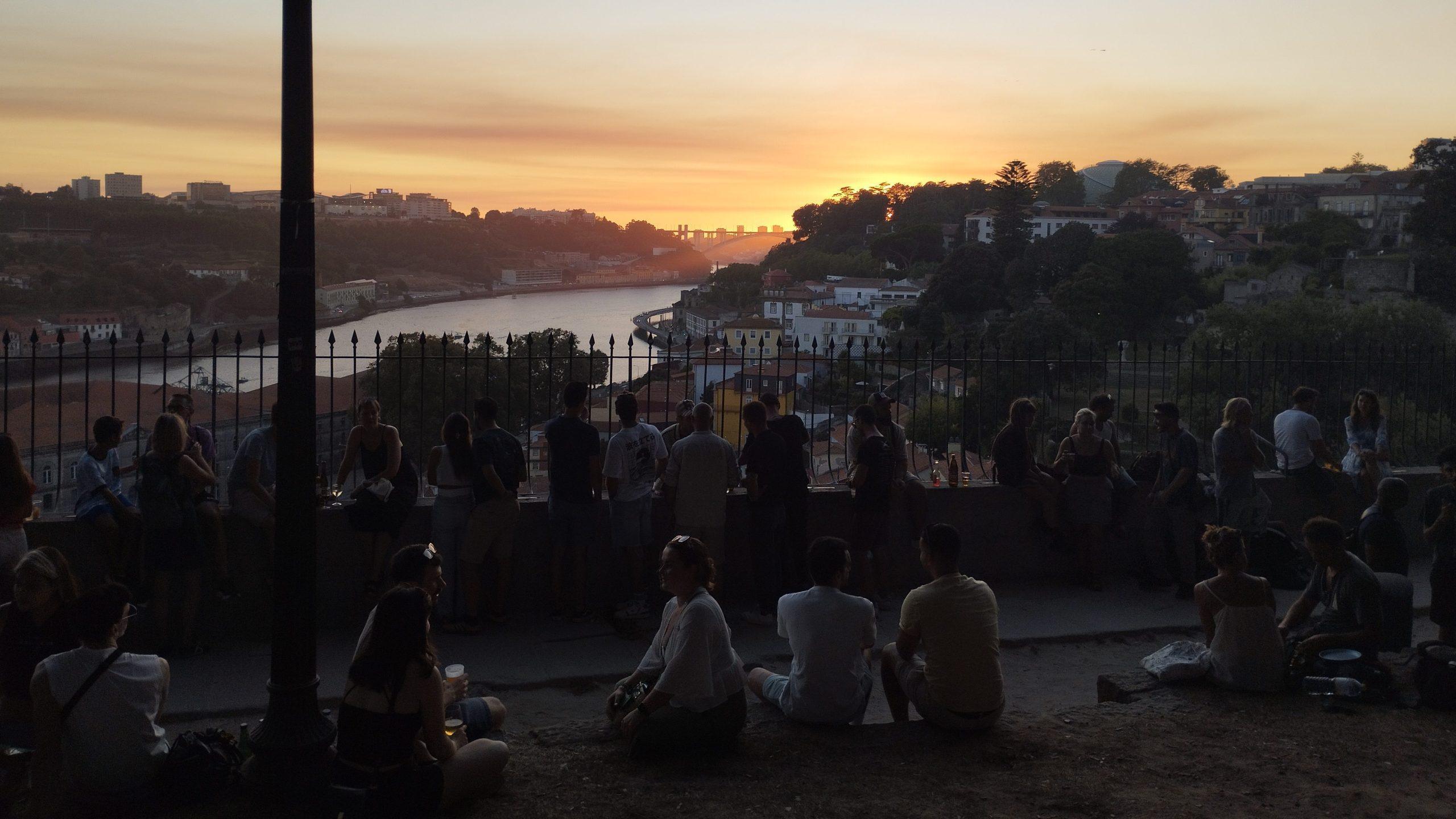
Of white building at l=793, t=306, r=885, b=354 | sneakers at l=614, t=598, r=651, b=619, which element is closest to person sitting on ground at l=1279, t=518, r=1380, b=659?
sneakers at l=614, t=598, r=651, b=619

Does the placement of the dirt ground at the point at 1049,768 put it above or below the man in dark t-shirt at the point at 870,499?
below

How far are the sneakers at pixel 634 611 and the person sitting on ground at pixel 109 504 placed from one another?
8.95ft

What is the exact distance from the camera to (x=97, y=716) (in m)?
3.63

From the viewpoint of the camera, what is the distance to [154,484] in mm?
5891

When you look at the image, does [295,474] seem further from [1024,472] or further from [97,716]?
[1024,472]

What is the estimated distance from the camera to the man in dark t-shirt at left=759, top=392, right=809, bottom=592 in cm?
706

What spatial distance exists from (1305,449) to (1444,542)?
97.1 inches

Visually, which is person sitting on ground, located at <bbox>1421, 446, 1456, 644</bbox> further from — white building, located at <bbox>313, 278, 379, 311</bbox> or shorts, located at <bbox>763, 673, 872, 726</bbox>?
white building, located at <bbox>313, 278, 379, 311</bbox>

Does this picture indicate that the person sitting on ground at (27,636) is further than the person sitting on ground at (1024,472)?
No

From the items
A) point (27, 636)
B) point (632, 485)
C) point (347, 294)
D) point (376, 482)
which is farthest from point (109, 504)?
point (347, 294)

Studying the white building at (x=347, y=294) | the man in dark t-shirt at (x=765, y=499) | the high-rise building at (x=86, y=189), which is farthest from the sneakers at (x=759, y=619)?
the high-rise building at (x=86, y=189)

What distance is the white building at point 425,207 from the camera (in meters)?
52.8

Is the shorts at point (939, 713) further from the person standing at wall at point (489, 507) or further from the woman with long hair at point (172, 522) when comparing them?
the woman with long hair at point (172, 522)

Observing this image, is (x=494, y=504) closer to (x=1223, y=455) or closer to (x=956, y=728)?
(x=956, y=728)
